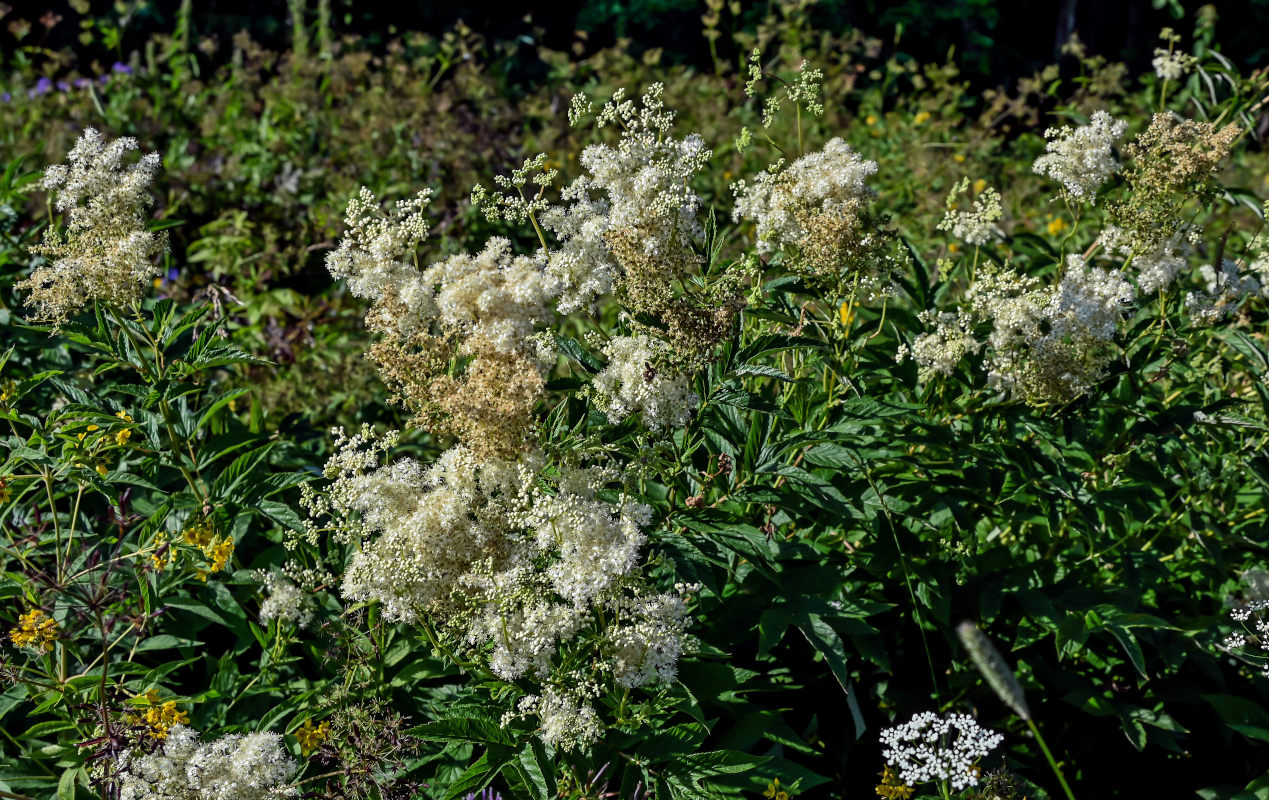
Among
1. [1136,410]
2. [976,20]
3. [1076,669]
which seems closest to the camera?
[1136,410]

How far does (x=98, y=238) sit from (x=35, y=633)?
925mm

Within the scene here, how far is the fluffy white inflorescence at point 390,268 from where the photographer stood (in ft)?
7.44

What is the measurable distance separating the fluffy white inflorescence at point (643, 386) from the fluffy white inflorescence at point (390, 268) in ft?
1.29

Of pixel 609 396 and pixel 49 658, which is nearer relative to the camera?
pixel 609 396

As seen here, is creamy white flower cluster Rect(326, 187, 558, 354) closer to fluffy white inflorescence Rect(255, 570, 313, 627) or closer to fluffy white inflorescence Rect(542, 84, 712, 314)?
fluffy white inflorescence Rect(542, 84, 712, 314)

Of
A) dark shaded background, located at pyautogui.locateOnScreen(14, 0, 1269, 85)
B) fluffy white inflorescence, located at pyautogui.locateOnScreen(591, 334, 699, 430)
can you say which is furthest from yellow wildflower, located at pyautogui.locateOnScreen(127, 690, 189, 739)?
dark shaded background, located at pyautogui.locateOnScreen(14, 0, 1269, 85)

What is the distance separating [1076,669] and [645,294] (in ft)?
6.78

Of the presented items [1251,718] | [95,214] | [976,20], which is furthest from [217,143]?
[976,20]

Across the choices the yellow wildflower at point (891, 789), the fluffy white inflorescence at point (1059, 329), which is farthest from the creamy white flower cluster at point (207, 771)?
the fluffy white inflorescence at point (1059, 329)

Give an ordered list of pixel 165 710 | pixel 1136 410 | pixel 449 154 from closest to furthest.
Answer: pixel 165 710, pixel 1136 410, pixel 449 154

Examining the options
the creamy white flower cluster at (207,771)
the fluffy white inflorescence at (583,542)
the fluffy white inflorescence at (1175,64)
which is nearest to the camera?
the fluffy white inflorescence at (583,542)

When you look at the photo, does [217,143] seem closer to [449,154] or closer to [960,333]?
[449,154]

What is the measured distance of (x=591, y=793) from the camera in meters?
2.36

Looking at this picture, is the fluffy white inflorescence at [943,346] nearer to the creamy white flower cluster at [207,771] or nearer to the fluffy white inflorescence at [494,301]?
the fluffy white inflorescence at [494,301]
